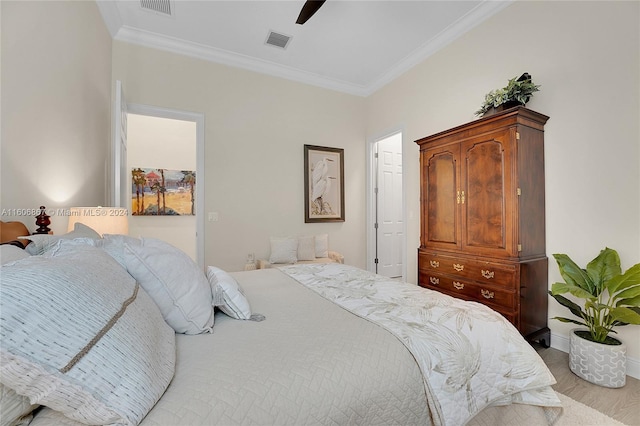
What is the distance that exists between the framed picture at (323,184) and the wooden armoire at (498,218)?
1.85 metres

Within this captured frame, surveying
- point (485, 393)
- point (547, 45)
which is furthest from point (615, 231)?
point (485, 393)

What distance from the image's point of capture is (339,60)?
3.85 meters

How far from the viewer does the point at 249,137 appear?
3896 millimetres

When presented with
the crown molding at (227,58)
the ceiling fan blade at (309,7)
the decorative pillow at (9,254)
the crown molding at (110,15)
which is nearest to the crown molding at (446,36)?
the crown molding at (227,58)

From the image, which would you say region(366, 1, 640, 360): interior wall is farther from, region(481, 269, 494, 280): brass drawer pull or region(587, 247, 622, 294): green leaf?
region(481, 269, 494, 280): brass drawer pull

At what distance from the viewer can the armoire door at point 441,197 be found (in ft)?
9.05

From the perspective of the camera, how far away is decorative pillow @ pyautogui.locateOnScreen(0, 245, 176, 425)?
0.53 metres

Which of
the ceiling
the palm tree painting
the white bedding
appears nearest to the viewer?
the white bedding

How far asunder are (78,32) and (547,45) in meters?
3.93

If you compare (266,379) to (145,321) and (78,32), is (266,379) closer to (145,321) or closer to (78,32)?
(145,321)

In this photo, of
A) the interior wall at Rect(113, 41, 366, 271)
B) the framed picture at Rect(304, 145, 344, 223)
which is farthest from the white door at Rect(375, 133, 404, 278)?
the framed picture at Rect(304, 145, 344, 223)

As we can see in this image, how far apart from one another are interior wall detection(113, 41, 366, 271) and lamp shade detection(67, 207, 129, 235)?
1404 millimetres

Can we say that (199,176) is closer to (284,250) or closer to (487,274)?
(284,250)

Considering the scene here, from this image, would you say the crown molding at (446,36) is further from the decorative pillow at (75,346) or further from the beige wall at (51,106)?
the decorative pillow at (75,346)
